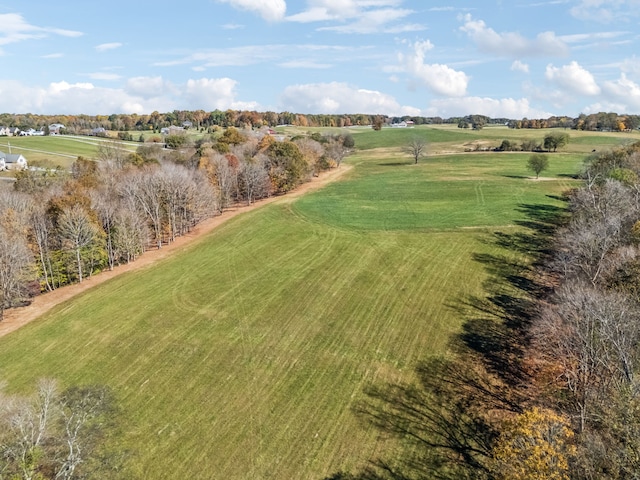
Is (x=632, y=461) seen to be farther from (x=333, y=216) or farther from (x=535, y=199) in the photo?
(x=535, y=199)

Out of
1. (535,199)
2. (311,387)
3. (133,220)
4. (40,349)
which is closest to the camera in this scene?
(311,387)

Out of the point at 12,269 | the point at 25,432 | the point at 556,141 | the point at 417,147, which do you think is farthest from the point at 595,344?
the point at 556,141

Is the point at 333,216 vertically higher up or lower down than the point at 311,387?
higher up

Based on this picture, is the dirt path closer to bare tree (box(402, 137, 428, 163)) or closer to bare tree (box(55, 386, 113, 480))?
bare tree (box(55, 386, 113, 480))

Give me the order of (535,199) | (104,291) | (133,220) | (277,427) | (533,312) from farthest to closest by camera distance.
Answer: (535,199), (133,220), (104,291), (533,312), (277,427)

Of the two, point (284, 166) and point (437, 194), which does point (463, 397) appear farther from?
point (284, 166)

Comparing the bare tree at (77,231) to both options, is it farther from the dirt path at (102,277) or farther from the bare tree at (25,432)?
the bare tree at (25,432)

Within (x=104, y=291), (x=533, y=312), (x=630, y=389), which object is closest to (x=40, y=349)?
(x=104, y=291)
